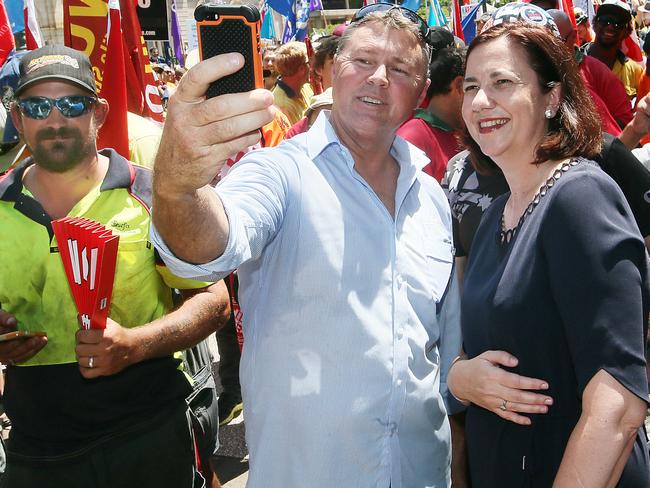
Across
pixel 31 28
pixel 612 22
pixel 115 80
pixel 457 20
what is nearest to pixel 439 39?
pixel 115 80

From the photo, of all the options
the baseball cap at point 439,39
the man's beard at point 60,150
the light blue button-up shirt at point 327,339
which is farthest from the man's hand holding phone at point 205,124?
the baseball cap at point 439,39

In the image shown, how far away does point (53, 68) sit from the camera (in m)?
2.63

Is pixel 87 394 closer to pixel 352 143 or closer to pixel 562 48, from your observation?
pixel 352 143

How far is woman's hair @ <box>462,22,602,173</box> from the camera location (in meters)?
1.98

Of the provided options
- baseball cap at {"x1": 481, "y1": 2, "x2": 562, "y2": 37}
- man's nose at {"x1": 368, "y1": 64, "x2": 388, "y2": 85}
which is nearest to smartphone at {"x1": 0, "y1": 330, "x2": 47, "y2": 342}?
man's nose at {"x1": 368, "y1": 64, "x2": 388, "y2": 85}

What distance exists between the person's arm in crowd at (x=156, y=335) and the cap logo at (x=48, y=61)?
0.94m

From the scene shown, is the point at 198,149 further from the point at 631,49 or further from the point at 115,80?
the point at 631,49

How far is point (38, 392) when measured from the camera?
96.5 inches

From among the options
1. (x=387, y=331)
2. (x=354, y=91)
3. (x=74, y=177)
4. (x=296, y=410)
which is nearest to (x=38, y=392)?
(x=74, y=177)

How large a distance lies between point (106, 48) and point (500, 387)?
3101mm

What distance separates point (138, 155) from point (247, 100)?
9.27ft

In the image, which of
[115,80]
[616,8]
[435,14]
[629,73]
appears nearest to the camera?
[115,80]

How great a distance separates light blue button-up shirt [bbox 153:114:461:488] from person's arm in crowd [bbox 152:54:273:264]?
413 millimetres

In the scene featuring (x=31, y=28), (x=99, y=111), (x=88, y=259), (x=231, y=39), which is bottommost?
(x=31, y=28)
